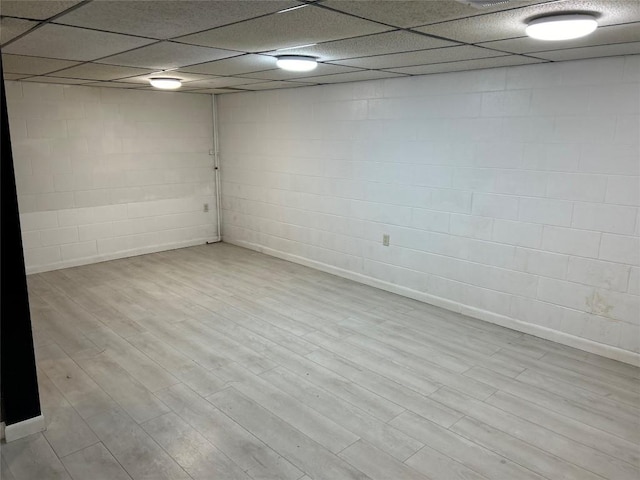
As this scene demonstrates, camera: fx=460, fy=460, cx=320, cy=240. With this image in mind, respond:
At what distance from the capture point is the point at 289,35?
8.84 feet

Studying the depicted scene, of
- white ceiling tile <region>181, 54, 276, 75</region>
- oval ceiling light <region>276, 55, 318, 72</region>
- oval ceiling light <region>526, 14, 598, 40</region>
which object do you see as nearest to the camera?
oval ceiling light <region>526, 14, 598, 40</region>

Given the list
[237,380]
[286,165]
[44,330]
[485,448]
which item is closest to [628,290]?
[485,448]

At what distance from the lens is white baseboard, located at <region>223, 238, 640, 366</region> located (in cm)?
360

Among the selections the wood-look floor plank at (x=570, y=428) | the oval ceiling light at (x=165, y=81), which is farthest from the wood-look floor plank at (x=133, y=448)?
the oval ceiling light at (x=165, y=81)

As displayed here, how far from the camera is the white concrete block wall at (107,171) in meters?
5.52

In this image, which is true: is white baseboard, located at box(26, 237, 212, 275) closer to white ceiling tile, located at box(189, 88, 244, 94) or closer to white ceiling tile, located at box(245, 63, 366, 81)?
white ceiling tile, located at box(189, 88, 244, 94)

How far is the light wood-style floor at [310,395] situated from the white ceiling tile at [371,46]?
2.27 metres

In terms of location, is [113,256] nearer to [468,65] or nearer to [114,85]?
[114,85]

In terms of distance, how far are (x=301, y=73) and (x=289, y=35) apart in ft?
5.63

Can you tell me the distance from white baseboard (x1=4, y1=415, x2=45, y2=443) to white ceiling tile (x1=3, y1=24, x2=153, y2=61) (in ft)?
7.25

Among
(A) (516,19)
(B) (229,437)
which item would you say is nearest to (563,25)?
(A) (516,19)

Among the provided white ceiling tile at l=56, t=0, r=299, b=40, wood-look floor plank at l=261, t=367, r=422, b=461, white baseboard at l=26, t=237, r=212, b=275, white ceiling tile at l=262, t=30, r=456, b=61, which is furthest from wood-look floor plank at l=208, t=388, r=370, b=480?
white baseboard at l=26, t=237, r=212, b=275

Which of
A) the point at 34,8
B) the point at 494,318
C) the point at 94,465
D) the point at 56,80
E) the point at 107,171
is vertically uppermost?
the point at 56,80

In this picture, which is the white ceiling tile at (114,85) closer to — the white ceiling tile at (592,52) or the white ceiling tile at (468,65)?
the white ceiling tile at (468,65)
